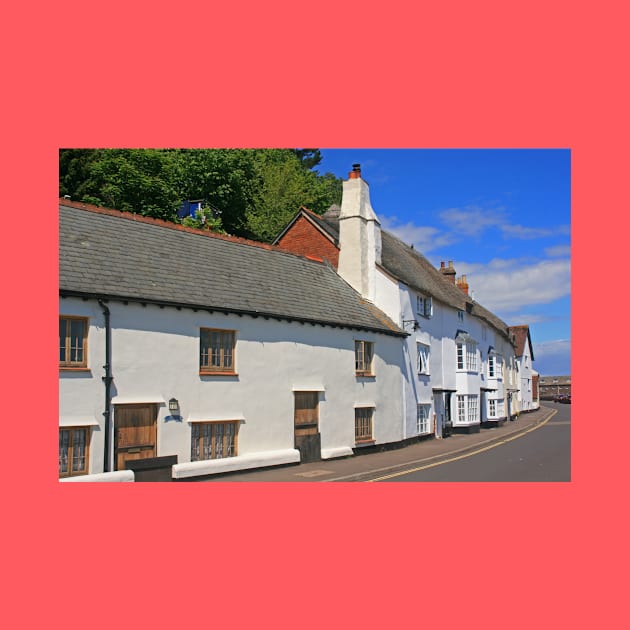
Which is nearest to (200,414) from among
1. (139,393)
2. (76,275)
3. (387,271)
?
(139,393)

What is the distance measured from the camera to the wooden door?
18.5 meters

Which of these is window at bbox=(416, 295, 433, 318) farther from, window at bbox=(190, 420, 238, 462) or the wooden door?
window at bbox=(190, 420, 238, 462)

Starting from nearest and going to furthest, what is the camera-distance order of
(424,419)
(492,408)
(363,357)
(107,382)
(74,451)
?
(74,451) < (107,382) < (363,357) < (424,419) < (492,408)

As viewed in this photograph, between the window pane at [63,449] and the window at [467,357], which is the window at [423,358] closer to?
the window at [467,357]

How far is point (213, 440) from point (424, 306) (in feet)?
49.7

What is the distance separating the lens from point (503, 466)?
1828 cm

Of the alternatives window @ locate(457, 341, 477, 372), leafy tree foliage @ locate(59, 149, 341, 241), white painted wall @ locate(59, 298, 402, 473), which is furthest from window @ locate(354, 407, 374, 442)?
leafy tree foliage @ locate(59, 149, 341, 241)

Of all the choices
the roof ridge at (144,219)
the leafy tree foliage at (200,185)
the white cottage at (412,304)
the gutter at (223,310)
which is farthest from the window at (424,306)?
the leafy tree foliage at (200,185)

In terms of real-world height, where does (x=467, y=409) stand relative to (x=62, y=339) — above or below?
below

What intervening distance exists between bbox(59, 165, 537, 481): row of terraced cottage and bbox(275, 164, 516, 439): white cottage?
9cm

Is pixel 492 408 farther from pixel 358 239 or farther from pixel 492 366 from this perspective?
pixel 358 239

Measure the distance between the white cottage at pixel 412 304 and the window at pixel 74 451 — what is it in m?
14.2

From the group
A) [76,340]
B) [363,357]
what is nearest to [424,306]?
[363,357]

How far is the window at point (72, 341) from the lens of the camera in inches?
503
